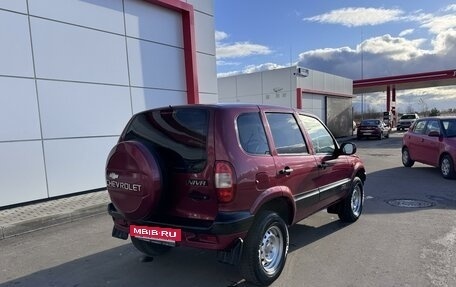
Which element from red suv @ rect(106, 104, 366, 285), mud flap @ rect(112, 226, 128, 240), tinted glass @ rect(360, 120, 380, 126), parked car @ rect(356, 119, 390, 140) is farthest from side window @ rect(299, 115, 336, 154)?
tinted glass @ rect(360, 120, 380, 126)

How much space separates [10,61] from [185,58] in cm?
535

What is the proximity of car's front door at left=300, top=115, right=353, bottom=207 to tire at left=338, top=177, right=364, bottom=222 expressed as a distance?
270 millimetres

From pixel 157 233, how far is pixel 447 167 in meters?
9.44

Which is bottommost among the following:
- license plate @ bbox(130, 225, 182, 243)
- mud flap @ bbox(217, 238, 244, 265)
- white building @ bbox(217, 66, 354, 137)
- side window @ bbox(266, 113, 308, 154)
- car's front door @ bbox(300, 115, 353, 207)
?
mud flap @ bbox(217, 238, 244, 265)

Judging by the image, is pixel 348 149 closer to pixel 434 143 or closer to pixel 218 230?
pixel 218 230

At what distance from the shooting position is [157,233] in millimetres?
3752

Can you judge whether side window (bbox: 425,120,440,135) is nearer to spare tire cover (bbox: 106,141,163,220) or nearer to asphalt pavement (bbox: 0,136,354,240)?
asphalt pavement (bbox: 0,136,354,240)

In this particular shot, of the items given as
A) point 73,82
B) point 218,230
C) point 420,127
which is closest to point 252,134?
point 218,230

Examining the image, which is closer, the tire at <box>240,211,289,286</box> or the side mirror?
the tire at <box>240,211,289,286</box>

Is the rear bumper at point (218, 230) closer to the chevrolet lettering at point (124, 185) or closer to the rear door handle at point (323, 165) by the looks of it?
the chevrolet lettering at point (124, 185)

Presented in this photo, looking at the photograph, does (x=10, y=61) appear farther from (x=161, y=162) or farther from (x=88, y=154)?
(x=161, y=162)

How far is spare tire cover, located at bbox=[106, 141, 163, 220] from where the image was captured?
362 centimetres

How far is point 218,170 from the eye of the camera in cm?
349


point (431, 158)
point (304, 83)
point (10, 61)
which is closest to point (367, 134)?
point (304, 83)
